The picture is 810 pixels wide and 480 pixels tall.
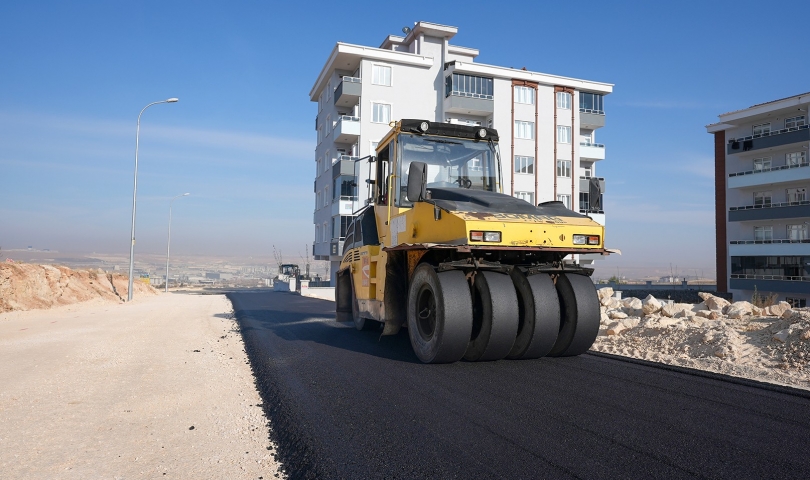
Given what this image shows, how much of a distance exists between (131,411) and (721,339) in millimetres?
7840

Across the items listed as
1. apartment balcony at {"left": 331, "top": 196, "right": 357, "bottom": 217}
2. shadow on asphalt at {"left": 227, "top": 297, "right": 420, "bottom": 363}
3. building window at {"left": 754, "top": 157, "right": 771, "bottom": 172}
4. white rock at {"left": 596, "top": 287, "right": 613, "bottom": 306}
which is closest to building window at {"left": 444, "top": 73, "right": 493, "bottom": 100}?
apartment balcony at {"left": 331, "top": 196, "right": 357, "bottom": 217}

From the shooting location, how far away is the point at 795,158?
126ft

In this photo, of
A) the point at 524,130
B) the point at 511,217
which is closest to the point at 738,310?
the point at 511,217

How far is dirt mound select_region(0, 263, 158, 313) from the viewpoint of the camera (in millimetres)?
21219

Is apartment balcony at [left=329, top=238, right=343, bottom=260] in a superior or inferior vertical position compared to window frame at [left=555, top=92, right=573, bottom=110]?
inferior

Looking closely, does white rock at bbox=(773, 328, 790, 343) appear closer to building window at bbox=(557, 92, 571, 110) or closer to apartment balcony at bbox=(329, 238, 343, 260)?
Answer: apartment balcony at bbox=(329, 238, 343, 260)

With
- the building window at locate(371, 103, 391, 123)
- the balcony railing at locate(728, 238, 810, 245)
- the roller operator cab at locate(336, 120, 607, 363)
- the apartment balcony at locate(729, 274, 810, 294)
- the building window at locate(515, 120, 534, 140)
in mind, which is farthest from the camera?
the building window at locate(515, 120, 534, 140)

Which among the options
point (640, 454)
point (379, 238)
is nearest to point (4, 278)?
point (379, 238)

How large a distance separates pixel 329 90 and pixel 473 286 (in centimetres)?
3806

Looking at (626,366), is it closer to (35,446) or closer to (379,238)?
(379,238)

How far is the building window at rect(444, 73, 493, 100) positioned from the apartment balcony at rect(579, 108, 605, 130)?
27.2 ft

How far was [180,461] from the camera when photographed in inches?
166

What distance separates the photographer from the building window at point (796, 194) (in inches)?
1481

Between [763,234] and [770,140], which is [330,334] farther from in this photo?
[763,234]
